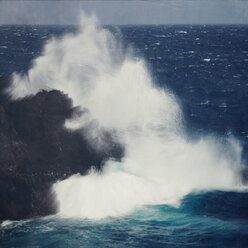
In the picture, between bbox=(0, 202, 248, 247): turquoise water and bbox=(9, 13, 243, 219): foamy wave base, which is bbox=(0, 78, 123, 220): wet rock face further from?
bbox=(0, 202, 248, 247): turquoise water

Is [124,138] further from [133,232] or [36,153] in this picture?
[133,232]

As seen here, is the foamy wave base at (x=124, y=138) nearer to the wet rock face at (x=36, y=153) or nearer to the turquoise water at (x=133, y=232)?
the wet rock face at (x=36, y=153)

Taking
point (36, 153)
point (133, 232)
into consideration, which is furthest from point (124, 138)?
point (133, 232)

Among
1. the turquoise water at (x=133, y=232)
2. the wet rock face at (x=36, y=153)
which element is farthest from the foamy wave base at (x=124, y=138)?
the turquoise water at (x=133, y=232)

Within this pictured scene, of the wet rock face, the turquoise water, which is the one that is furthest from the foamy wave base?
the turquoise water

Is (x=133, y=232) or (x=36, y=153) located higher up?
(x=36, y=153)

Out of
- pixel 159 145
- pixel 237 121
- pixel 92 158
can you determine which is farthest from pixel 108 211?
pixel 237 121
